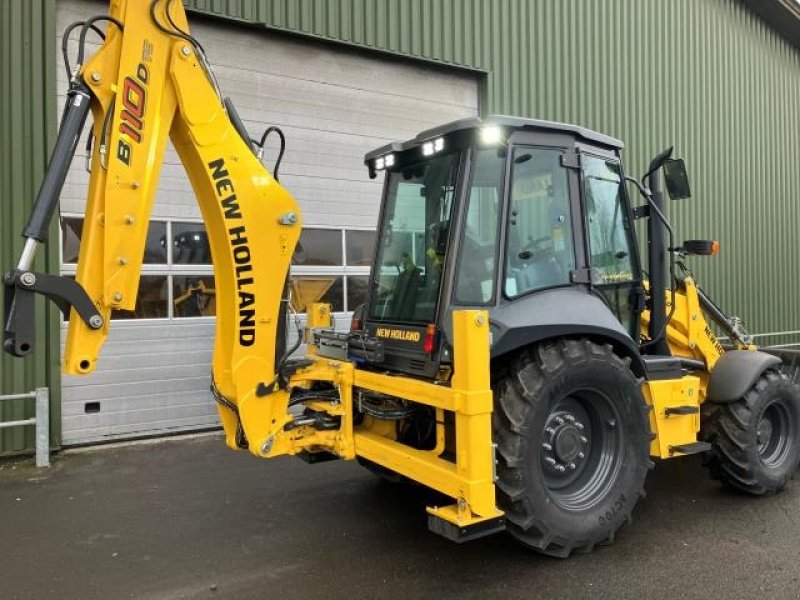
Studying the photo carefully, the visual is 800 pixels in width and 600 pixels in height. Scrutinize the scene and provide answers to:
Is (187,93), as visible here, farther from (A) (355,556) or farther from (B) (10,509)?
(B) (10,509)

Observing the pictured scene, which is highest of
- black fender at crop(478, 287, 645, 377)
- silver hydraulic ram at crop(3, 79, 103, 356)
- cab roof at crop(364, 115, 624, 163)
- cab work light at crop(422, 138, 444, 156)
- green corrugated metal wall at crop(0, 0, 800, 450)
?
green corrugated metal wall at crop(0, 0, 800, 450)

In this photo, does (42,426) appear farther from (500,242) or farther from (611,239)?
(611,239)

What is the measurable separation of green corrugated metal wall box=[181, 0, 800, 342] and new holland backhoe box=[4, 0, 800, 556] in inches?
164

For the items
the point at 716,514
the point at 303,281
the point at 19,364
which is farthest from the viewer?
the point at 303,281

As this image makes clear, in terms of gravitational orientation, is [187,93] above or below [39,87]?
below

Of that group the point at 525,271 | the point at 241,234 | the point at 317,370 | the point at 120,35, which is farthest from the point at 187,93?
the point at 525,271

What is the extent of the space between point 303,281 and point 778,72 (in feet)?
36.1

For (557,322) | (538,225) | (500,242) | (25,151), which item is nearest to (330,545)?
(557,322)

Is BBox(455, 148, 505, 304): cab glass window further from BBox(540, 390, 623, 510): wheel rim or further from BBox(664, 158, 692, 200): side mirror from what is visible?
BBox(664, 158, 692, 200): side mirror

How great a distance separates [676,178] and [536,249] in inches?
51.7

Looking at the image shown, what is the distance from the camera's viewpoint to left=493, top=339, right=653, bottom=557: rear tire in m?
3.31

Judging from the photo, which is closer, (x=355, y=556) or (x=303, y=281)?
(x=355, y=556)

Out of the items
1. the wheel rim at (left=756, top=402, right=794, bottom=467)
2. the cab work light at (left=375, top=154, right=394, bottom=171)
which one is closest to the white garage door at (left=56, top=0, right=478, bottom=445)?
the cab work light at (left=375, top=154, right=394, bottom=171)

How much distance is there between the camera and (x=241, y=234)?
11.8 feet
